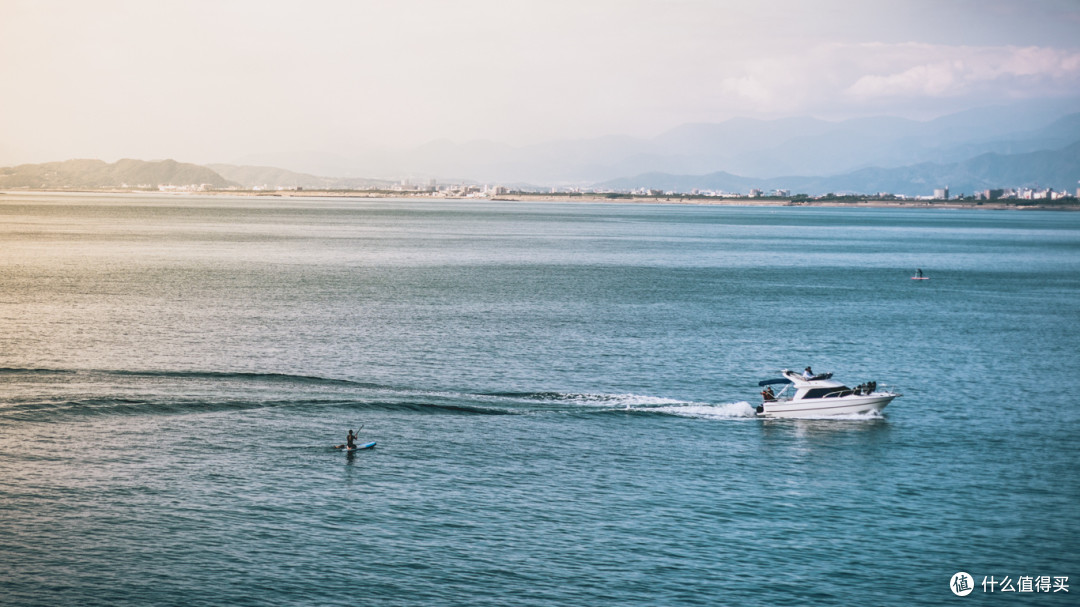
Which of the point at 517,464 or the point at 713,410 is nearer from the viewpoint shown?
the point at 517,464

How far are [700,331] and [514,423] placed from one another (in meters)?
47.8

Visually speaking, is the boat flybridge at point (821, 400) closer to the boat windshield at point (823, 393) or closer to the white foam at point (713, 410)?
the boat windshield at point (823, 393)

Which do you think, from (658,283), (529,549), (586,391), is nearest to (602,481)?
(529,549)

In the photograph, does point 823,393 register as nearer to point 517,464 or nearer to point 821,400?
point 821,400

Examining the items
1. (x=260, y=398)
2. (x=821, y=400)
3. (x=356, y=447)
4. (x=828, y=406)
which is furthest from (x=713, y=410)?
(x=260, y=398)

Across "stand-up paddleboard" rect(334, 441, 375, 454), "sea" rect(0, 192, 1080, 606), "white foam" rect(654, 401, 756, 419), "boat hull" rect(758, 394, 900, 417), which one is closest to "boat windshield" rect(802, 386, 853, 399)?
"boat hull" rect(758, 394, 900, 417)

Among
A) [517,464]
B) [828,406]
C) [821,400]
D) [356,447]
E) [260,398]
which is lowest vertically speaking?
[517,464]

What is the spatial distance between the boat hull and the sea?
97 centimetres

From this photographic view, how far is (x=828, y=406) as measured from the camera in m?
73.7

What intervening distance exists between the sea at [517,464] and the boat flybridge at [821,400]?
112cm

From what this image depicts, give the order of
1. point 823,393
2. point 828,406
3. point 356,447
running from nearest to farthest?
1. point 356,447
2. point 828,406
3. point 823,393

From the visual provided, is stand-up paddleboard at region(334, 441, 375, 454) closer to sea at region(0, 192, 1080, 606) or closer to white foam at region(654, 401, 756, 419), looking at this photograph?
sea at region(0, 192, 1080, 606)

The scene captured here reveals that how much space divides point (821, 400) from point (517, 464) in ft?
87.4

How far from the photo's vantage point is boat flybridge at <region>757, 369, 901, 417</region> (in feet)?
241
